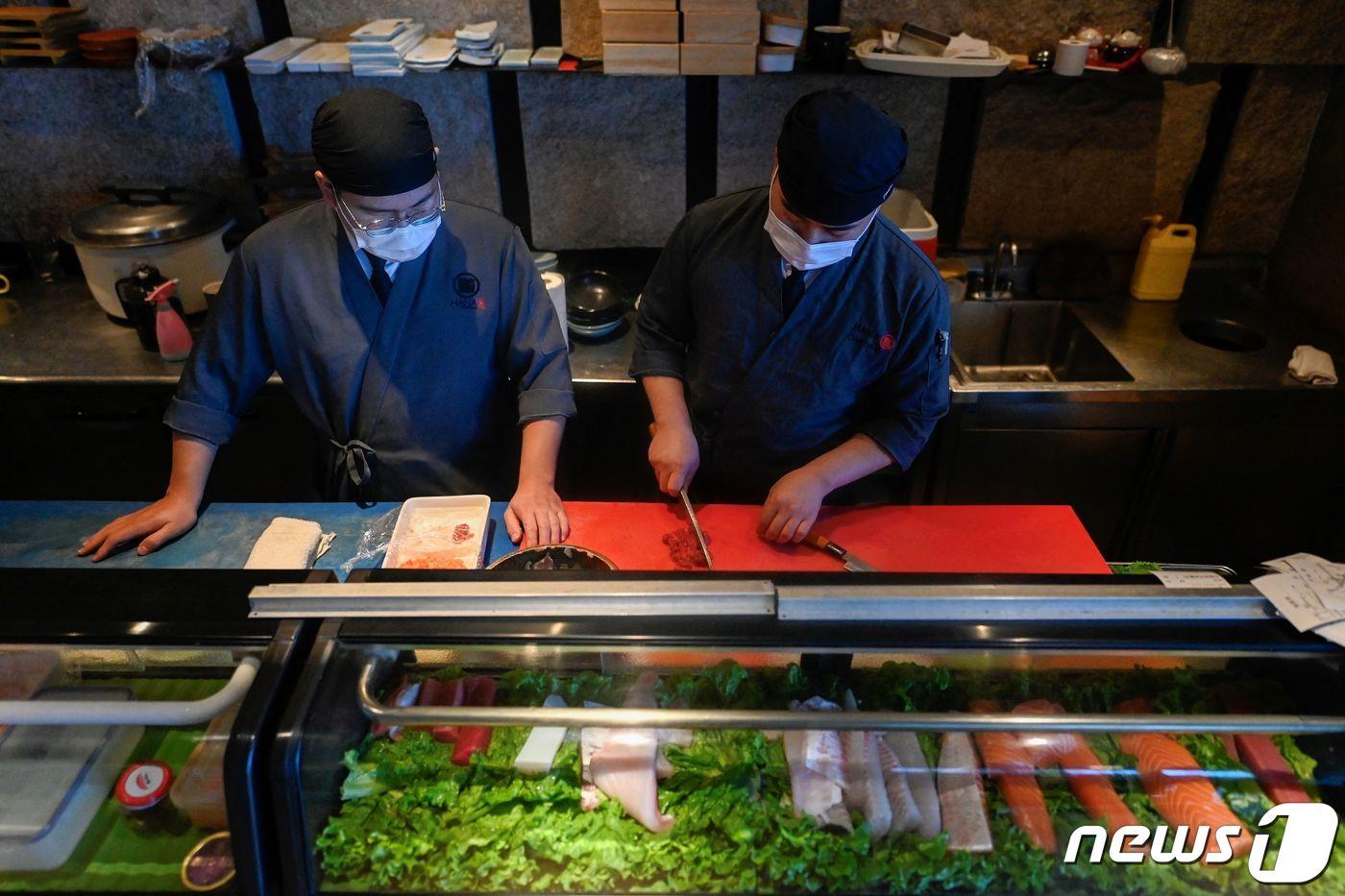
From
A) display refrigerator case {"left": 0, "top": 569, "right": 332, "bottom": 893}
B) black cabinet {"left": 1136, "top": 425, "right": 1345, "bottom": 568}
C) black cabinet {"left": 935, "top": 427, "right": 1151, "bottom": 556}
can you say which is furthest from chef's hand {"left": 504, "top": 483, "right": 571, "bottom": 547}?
black cabinet {"left": 1136, "top": 425, "right": 1345, "bottom": 568}

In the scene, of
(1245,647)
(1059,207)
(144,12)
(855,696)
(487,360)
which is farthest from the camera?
(1059,207)

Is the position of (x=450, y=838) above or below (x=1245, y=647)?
below

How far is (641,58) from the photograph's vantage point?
3.55 metres

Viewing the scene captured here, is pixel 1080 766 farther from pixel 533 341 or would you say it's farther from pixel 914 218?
pixel 914 218

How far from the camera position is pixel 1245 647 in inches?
62.1

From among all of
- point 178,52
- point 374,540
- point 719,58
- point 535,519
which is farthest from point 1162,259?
point 178,52

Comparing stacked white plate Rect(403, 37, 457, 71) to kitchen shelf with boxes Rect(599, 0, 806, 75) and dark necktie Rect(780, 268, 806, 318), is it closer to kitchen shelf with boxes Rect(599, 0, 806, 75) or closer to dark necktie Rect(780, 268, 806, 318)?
kitchen shelf with boxes Rect(599, 0, 806, 75)

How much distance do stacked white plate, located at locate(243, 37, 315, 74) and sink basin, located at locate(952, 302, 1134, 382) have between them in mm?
3138

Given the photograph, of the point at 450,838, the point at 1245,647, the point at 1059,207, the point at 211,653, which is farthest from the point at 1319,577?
the point at 1059,207

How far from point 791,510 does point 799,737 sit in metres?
0.72

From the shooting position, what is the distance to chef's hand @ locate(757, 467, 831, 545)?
2.35m

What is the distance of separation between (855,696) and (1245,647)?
0.69m

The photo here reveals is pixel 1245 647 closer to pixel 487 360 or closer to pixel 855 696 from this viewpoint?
pixel 855 696

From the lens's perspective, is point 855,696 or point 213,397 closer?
point 855,696
